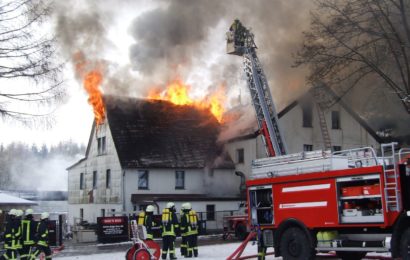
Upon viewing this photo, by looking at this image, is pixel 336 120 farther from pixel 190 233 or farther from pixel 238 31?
pixel 190 233

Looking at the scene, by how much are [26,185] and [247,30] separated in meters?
73.5

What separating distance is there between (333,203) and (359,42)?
10.4m

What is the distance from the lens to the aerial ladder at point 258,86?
72.2ft

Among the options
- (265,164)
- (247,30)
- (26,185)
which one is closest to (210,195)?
(247,30)

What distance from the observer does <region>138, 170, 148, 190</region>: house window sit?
31.4 m

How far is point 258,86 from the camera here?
2231cm

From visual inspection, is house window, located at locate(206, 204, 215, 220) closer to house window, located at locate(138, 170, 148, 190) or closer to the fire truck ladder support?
house window, located at locate(138, 170, 148, 190)

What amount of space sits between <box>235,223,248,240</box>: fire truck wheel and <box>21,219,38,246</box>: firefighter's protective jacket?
11.7m

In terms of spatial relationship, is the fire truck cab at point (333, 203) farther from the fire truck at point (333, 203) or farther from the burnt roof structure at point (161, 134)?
the burnt roof structure at point (161, 134)

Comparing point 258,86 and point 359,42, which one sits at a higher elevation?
point 359,42

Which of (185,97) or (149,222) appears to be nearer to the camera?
(149,222)

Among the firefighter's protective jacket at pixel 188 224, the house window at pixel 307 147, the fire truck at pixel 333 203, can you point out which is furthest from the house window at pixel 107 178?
the fire truck at pixel 333 203

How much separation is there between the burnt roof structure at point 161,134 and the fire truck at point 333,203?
63.4 ft

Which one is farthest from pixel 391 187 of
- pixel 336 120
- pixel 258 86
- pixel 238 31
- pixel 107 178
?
pixel 336 120
